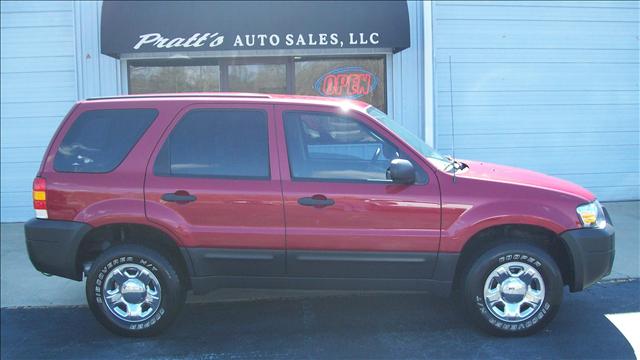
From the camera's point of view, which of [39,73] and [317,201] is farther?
[39,73]

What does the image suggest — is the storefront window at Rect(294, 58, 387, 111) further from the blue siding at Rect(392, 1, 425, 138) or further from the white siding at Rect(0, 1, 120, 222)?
the white siding at Rect(0, 1, 120, 222)

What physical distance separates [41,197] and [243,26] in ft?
16.2

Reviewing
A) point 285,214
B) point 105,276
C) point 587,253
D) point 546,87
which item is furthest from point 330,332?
point 546,87

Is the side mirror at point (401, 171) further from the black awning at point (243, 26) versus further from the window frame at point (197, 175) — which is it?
the black awning at point (243, 26)

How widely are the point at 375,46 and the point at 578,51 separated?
3.86 m

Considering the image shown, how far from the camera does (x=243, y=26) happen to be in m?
8.98

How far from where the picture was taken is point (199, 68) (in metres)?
9.99

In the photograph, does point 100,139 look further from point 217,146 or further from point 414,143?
point 414,143

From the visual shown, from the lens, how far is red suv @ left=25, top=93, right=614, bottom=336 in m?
4.53

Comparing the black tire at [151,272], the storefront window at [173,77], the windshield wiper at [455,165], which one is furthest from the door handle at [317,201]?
the storefront window at [173,77]

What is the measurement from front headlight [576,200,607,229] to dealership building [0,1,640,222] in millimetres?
4755

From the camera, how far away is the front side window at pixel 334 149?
15.2 ft

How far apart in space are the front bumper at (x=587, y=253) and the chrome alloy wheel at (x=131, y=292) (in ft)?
10.4

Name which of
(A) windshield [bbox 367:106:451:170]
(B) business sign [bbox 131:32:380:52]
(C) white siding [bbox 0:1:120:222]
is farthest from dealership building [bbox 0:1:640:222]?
(A) windshield [bbox 367:106:451:170]
